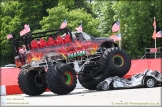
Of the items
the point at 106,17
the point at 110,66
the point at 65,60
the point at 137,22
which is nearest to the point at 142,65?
Result: the point at 110,66

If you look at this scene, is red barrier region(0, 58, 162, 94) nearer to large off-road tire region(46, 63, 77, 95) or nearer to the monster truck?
the monster truck

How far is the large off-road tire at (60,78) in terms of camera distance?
63.6 ft

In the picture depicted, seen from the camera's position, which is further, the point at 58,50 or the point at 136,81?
the point at 136,81

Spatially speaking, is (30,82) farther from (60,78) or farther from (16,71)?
(16,71)

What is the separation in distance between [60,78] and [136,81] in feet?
12.2

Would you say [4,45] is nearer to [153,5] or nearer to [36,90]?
[153,5]

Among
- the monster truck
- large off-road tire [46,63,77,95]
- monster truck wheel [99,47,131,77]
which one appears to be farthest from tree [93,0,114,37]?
large off-road tire [46,63,77,95]

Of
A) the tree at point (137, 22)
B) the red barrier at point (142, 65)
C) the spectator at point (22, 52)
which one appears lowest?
the red barrier at point (142, 65)

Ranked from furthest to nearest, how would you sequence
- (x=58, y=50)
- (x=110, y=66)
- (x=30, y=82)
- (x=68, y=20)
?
(x=68, y=20) < (x=30, y=82) < (x=110, y=66) < (x=58, y=50)

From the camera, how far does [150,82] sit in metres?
21.0

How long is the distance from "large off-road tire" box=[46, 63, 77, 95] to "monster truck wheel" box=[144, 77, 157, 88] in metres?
3.35

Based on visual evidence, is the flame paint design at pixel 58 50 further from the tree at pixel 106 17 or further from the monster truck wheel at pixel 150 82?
the tree at pixel 106 17

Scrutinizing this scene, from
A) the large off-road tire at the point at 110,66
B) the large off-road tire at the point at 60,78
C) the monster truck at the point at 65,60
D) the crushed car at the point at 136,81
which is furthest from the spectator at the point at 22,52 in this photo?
the crushed car at the point at 136,81

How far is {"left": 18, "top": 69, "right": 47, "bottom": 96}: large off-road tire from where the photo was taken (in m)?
21.4
